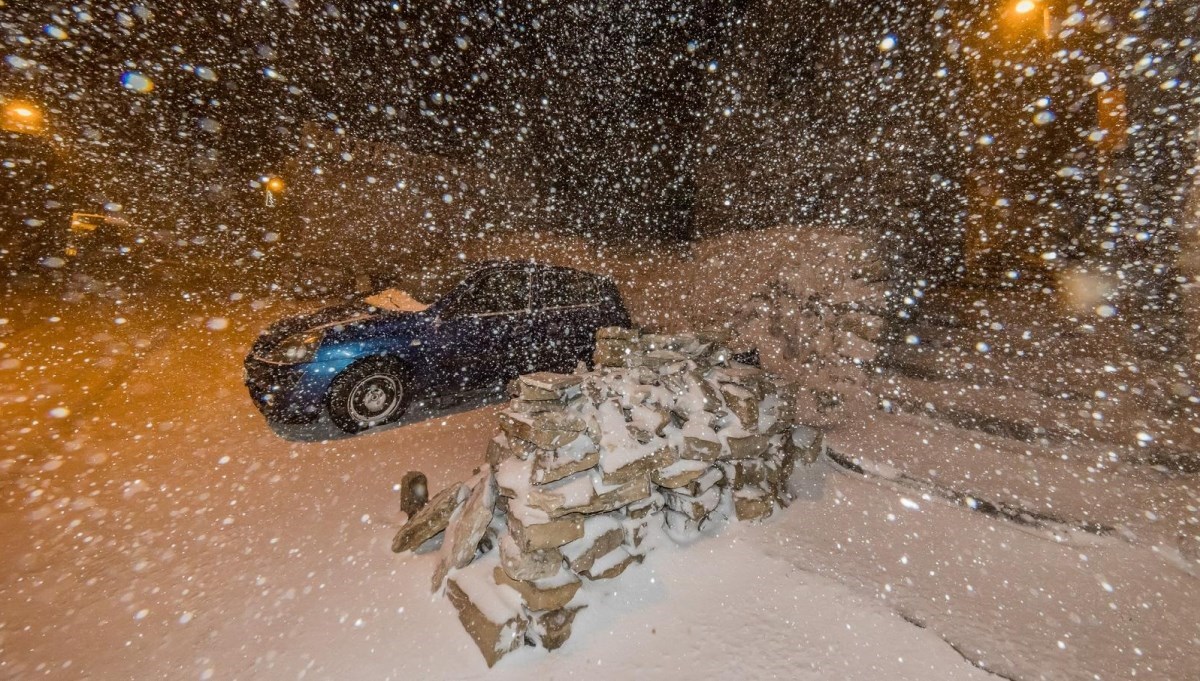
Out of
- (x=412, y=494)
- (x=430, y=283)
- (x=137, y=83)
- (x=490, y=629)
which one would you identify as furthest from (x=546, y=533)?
(x=137, y=83)

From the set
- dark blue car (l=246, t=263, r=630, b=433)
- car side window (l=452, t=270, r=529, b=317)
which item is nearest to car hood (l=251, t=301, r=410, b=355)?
dark blue car (l=246, t=263, r=630, b=433)

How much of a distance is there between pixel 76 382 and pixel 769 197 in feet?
27.7

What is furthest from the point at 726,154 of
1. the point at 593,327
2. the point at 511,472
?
the point at 511,472

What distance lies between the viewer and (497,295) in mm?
4543

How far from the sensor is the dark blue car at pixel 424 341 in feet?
12.0

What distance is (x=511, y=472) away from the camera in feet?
7.38

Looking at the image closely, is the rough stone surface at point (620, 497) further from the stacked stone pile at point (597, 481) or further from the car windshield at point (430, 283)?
the car windshield at point (430, 283)

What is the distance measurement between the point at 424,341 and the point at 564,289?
69.5 inches

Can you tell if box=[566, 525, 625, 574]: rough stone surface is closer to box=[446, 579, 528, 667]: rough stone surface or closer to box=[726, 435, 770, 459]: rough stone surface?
box=[446, 579, 528, 667]: rough stone surface

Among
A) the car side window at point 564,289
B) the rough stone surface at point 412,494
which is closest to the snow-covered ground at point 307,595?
the rough stone surface at point 412,494

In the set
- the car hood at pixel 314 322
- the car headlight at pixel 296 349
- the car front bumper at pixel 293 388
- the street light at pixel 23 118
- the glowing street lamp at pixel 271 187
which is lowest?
the car front bumper at pixel 293 388

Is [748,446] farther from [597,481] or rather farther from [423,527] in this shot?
[423,527]

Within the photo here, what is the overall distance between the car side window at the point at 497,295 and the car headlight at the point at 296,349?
1.29 metres

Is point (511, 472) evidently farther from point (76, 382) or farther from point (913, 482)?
point (76, 382)
